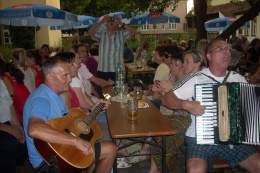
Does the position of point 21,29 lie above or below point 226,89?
above

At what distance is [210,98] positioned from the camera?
261 centimetres

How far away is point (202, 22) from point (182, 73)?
6067 millimetres

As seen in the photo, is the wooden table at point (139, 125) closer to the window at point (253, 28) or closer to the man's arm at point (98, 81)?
the man's arm at point (98, 81)

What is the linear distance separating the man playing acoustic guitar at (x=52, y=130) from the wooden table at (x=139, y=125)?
236mm

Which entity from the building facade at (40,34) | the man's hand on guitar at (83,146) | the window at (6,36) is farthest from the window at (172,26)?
the man's hand on guitar at (83,146)

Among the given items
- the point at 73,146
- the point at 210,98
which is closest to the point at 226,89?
the point at 210,98

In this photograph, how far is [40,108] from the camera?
2.39 metres

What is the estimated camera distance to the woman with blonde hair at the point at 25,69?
507 centimetres

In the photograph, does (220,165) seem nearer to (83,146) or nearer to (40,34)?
(83,146)

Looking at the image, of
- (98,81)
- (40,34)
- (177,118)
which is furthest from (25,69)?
(40,34)

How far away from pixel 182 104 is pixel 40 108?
1294 mm

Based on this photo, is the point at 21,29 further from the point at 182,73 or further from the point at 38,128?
the point at 38,128

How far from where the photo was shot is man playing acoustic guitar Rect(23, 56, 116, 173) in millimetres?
2236

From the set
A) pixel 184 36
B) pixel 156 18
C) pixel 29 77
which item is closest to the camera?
pixel 29 77
